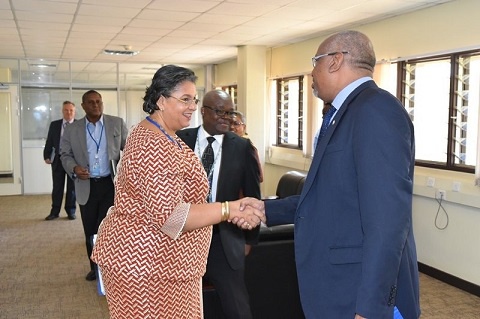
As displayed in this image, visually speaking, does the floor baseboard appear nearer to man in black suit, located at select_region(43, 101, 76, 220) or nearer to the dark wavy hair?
the dark wavy hair

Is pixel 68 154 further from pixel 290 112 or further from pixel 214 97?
pixel 290 112

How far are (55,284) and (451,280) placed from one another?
4.02 m

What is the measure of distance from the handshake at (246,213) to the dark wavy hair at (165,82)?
1.78ft

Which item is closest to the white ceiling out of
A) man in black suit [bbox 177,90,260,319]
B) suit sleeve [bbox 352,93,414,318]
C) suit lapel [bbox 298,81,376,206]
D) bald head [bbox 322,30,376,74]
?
man in black suit [bbox 177,90,260,319]

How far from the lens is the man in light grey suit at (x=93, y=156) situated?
14.9 feet

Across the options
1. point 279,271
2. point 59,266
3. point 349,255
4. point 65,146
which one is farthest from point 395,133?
point 59,266

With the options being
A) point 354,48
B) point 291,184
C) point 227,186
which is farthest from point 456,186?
point 354,48

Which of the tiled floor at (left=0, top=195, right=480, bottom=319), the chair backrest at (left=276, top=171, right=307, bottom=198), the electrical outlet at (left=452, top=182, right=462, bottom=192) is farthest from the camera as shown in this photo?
the chair backrest at (left=276, top=171, right=307, bottom=198)

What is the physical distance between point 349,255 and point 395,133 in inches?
16.8

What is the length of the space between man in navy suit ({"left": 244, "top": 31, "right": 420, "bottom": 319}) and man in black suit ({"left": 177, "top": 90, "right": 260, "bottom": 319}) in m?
1.07

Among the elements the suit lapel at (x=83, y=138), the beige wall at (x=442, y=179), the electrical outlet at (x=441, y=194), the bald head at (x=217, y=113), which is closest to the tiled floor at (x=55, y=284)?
the beige wall at (x=442, y=179)

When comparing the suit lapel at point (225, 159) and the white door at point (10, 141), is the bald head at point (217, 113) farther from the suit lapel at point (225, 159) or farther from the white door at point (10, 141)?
the white door at point (10, 141)

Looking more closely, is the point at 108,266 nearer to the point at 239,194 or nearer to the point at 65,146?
the point at 239,194

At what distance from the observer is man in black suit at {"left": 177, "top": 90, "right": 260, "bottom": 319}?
278cm
